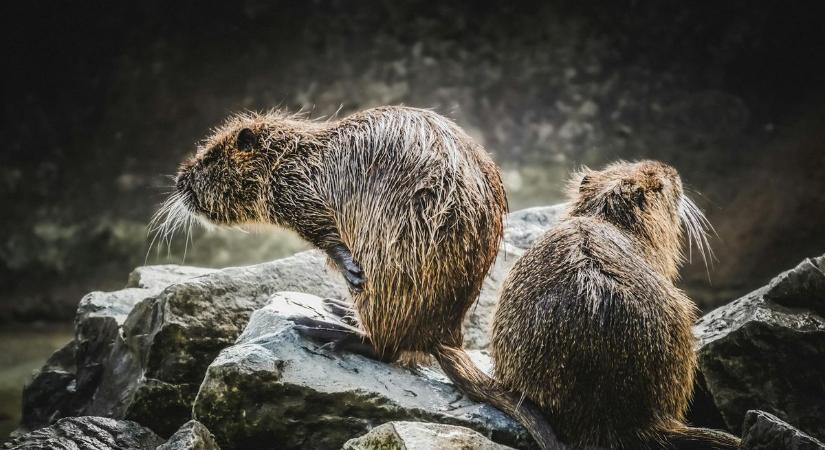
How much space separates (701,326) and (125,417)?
2.91 metres

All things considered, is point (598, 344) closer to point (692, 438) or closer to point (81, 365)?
point (692, 438)

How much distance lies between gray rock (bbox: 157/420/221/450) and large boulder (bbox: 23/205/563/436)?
0.93 meters

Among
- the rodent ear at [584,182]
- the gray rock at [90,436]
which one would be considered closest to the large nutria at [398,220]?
the rodent ear at [584,182]

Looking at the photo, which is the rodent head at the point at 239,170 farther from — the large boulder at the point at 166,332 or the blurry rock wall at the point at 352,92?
the blurry rock wall at the point at 352,92

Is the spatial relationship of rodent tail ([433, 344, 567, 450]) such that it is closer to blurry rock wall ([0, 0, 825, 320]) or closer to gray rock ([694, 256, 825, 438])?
gray rock ([694, 256, 825, 438])

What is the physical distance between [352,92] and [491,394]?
4.70 metres

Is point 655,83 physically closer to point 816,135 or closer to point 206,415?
point 816,135

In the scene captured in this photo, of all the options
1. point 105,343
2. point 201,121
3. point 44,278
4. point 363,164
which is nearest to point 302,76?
point 201,121

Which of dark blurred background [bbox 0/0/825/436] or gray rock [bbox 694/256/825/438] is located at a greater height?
dark blurred background [bbox 0/0/825/436]

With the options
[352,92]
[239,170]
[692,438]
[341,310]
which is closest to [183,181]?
[239,170]

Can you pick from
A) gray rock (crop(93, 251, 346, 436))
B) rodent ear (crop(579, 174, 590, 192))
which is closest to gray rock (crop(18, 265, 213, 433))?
gray rock (crop(93, 251, 346, 436))

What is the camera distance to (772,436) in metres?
3.03

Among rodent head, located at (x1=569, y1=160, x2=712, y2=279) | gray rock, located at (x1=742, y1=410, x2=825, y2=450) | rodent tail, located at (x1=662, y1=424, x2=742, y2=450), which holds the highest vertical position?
rodent head, located at (x1=569, y1=160, x2=712, y2=279)

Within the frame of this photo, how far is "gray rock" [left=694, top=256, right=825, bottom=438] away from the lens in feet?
12.4
